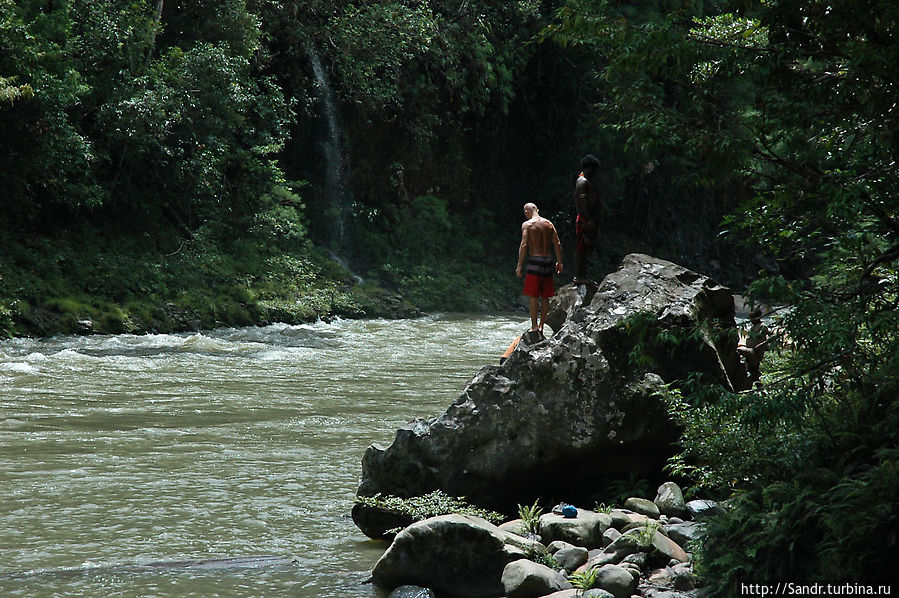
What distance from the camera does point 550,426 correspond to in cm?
663

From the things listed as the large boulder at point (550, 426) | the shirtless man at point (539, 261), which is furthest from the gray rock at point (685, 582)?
the shirtless man at point (539, 261)

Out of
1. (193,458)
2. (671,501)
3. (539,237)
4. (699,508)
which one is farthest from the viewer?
(539,237)

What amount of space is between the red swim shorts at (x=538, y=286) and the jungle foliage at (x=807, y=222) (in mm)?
4794

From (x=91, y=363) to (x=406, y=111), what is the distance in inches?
705

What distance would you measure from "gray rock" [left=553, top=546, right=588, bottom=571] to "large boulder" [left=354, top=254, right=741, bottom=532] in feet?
4.29

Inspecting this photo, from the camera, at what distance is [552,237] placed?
1028 centimetres

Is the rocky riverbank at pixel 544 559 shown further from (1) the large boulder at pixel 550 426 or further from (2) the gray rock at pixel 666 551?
(1) the large boulder at pixel 550 426

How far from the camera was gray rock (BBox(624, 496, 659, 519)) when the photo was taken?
6.06 m

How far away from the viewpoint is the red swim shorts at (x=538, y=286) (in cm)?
999

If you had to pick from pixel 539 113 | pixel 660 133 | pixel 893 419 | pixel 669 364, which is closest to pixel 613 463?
pixel 669 364

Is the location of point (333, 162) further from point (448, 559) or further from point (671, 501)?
point (448, 559)

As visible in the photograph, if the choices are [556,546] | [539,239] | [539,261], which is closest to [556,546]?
[556,546]

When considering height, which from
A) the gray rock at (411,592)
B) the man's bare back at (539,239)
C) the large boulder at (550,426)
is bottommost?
the gray rock at (411,592)

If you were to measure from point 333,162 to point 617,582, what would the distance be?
24.4 meters
